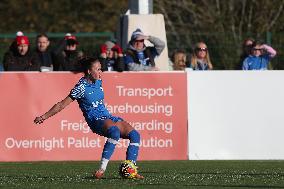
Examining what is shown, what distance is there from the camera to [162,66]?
25.4m

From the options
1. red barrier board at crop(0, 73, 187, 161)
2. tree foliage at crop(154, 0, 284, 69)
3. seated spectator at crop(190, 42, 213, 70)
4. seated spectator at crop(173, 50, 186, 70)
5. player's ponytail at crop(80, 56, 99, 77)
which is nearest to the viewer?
player's ponytail at crop(80, 56, 99, 77)

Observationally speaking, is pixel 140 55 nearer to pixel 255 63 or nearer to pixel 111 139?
pixel 255 63

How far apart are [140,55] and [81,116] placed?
1.67 metres

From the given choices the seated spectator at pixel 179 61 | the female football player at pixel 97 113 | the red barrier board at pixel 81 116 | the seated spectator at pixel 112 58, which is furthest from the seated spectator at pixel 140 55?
the female football player at pixel 97 113

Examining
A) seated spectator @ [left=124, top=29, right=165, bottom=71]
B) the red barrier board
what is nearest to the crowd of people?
seated spectator @ [left=124, top=29, right=165, bottom=71]

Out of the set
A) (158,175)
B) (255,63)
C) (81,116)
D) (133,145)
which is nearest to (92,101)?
(133,145)

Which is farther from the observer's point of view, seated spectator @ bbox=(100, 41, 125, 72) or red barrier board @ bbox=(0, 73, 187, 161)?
seated spectator @ bbox=(100, 41, 125, 72)

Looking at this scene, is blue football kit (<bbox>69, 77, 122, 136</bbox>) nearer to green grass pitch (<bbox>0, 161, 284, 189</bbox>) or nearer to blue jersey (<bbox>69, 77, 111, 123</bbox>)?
blue jersey (<bbox>69, 77, 111, 123</bbox>)

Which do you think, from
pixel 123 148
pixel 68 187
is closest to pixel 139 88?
pixel 123 148

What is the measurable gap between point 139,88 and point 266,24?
47.5 feet

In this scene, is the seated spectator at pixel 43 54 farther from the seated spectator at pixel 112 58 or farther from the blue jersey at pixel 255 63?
the blue jersey at pixel 255 63

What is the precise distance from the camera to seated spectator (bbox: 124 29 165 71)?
2270 centimetres

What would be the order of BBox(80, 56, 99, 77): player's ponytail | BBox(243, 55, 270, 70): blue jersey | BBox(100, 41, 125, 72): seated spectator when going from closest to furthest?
BBox(80, 56, 99, 77): player's ponytail, BBox(100, 41, 125, 72): seated spectator, BBox(243, 55, 270, 70): blue jersey

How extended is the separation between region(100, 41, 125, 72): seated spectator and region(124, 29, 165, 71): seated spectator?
159 millimetres
